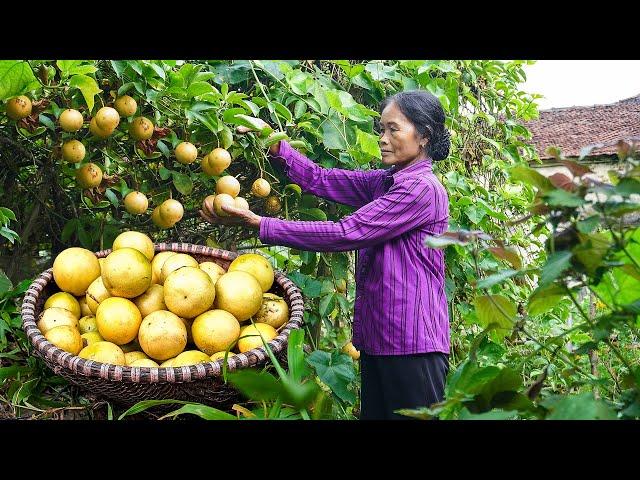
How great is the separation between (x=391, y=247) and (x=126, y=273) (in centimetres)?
80

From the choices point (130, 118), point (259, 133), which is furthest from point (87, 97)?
point (259, 133)

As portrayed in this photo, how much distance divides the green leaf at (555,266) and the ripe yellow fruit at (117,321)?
1070 millimetres

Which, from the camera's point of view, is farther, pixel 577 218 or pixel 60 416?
pixel 60 416

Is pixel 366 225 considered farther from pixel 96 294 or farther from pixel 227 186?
pixel 96 294

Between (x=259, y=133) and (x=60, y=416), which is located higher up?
(x=259, y=133)

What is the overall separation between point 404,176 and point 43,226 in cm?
120

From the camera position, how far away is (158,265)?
171 centimetres

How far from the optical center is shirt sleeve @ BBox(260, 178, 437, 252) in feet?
5.89

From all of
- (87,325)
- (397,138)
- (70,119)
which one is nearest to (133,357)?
(87,325)

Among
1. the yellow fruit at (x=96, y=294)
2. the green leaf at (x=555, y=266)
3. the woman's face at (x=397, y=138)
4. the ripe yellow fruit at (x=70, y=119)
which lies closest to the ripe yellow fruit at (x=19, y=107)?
the ripe yellow fruit at (x=70, y=119)

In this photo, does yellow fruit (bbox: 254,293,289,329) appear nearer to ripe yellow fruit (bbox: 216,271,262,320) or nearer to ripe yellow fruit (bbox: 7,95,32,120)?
ripe yellow fruit (bbox: 216,271,262,320)
